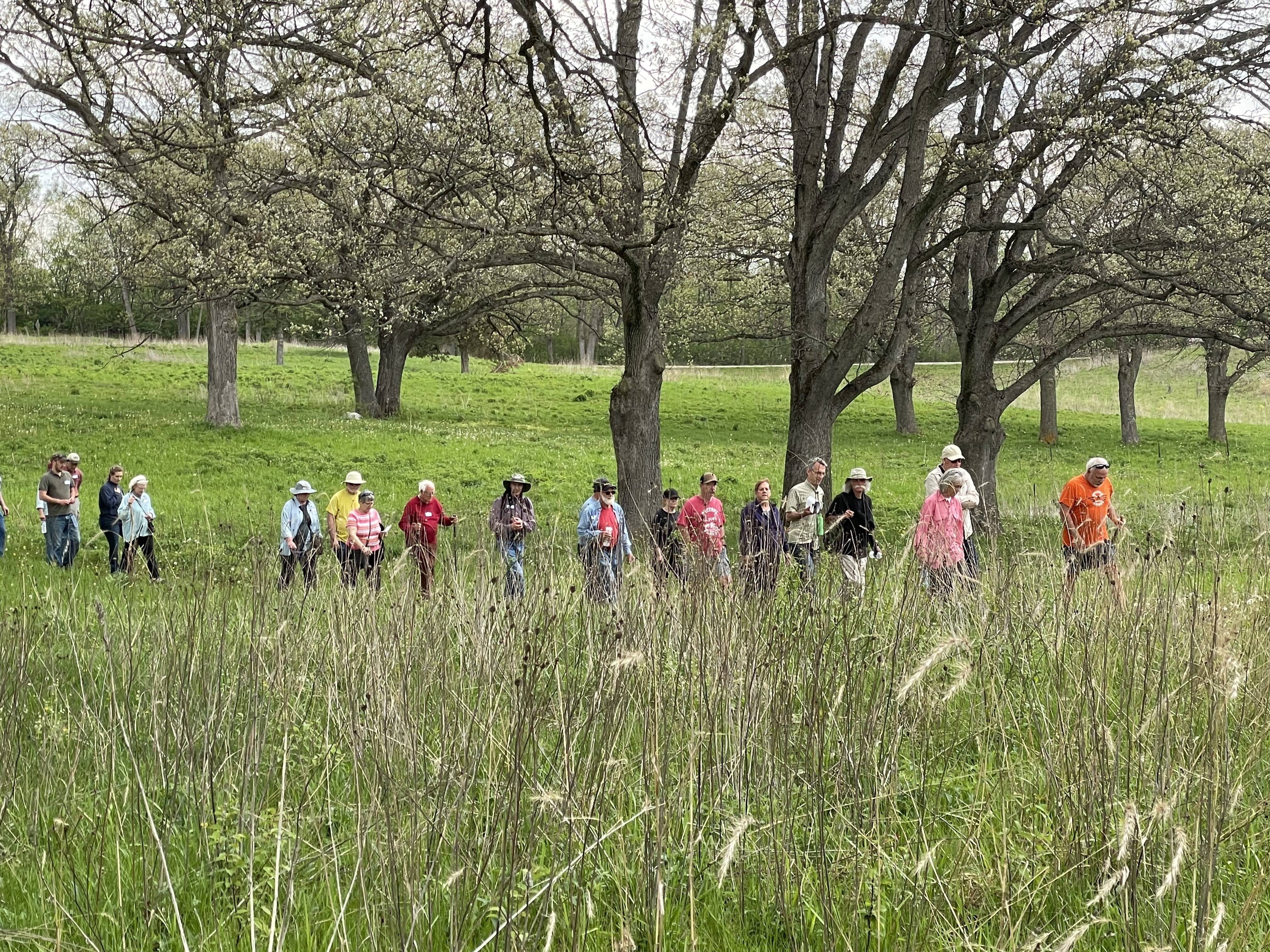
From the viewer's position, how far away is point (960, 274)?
17250mm

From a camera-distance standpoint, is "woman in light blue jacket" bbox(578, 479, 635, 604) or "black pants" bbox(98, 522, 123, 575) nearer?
"woman in light blue jacket" bbox(578, 479, 635, 604)

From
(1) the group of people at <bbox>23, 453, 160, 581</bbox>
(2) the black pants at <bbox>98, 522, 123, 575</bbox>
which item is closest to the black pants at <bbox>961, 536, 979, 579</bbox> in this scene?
(2) the black pants at <bbox>98, 522, 123, 575</bbox>

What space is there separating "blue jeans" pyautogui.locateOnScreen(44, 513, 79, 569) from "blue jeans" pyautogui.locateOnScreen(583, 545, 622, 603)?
8407mm

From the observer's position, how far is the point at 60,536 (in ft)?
43.9

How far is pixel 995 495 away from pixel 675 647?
7645 mm

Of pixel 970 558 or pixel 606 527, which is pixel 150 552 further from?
pixel 970 558

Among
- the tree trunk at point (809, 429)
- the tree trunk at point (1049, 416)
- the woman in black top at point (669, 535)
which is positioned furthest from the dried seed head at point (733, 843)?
the tree trunk at point (1049, 416)

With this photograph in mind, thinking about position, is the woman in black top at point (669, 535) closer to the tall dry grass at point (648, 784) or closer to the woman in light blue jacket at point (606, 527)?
the woman in light blue jacket at point (606, 527)

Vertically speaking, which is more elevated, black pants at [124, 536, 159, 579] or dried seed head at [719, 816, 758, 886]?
dried seed head at [719, 816, 758, 886]

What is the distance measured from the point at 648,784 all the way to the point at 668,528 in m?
5.63

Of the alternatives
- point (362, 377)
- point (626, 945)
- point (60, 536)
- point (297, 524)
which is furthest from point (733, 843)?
point (362, 377)

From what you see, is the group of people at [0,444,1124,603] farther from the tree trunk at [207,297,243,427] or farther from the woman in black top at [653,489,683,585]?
the tree trunk at [207,297,243,427]

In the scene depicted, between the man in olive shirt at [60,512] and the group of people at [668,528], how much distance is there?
0.01 m

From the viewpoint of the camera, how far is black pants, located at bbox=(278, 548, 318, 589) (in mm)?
5695
